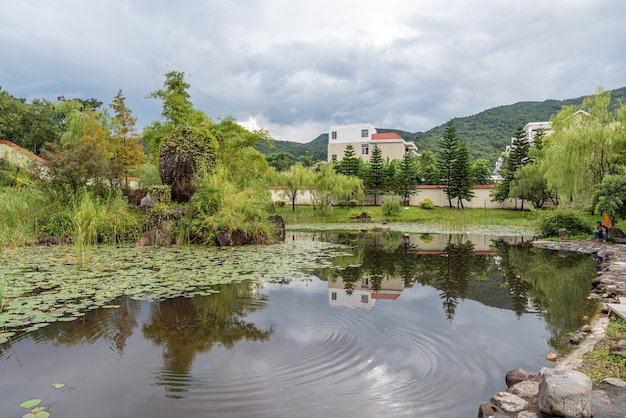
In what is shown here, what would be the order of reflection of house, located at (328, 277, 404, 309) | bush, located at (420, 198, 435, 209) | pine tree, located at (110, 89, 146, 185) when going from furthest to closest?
1. bush, located at (420, 198, 435, 209)
2. pine tree, located at (110, 89, 146, 185)
3. reflection of house, located at (328, 277, 404, 309)

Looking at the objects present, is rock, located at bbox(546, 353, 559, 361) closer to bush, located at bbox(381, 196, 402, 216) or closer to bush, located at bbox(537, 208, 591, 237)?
bush, located at bbox(537, 208, 591, 237)

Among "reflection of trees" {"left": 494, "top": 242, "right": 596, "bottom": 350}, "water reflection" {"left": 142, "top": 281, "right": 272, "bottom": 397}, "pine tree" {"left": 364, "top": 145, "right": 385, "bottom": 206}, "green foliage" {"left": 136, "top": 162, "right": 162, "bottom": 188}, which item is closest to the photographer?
"water reflection" {"left": 142, "top": 281, "right": 272, "bottom": 397}

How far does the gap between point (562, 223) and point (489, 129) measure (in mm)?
51229

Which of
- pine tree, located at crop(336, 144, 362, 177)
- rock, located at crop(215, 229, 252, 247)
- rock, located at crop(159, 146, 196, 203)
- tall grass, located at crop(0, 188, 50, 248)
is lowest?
rock, located at crop(215, 229, 252, 247)

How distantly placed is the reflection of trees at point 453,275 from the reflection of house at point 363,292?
2.17 ft

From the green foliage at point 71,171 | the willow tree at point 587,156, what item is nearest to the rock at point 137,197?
the green foliage at point 71,171

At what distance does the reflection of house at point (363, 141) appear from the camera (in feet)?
147

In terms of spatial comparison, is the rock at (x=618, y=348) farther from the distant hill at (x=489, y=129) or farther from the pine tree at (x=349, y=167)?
the distant hill at (x=489, y=129)

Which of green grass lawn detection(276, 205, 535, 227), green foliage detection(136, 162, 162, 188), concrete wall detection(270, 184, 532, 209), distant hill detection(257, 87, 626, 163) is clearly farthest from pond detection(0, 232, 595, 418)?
distant hill detection(257, 87, 626, 163)

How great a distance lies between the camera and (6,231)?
835 centimetres

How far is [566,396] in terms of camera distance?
2.06 m

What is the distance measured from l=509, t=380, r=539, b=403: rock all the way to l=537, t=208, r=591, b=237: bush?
499 inches

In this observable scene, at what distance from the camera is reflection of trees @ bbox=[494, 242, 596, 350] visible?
4.23m

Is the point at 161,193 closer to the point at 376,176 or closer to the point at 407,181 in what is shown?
the point at 376,176
